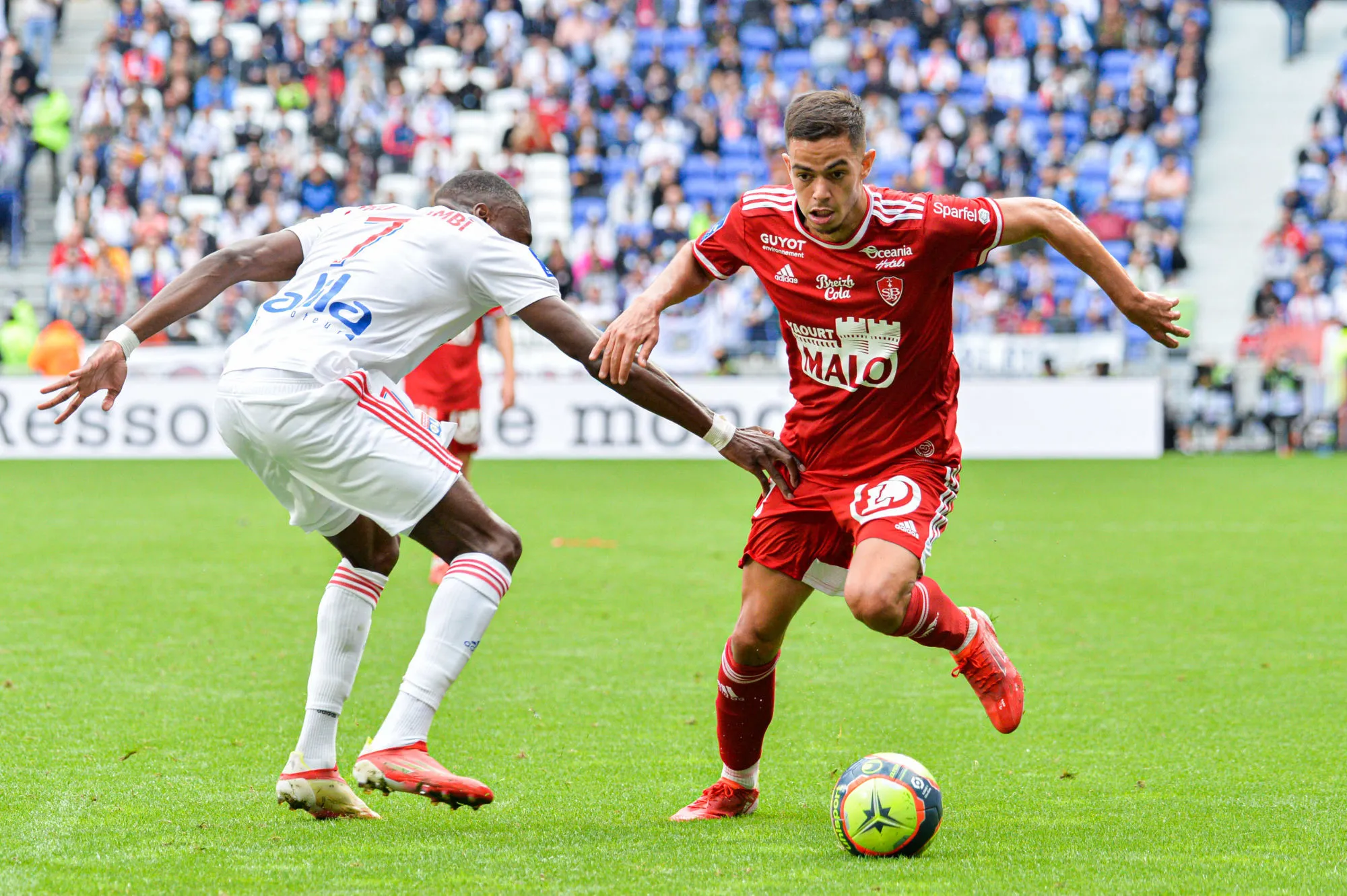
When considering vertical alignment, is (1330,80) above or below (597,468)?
above

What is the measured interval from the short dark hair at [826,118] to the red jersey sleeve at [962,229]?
1.06ft

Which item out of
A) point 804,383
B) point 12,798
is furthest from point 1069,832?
point 12,798

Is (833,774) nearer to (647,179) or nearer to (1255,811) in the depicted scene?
(1255,811)

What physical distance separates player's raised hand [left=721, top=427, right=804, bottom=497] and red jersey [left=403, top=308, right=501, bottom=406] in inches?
258

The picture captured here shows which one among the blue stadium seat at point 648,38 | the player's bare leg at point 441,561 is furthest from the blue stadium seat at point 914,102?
the player's bare leg at point 441,561

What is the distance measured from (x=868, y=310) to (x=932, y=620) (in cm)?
98

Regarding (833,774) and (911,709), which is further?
(911,709)

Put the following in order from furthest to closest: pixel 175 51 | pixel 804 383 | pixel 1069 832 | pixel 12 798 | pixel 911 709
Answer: pixel 175 51, pixel 911 709, pixel 804 383, pixel 12 798, pixel 1069 832

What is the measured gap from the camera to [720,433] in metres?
4.82

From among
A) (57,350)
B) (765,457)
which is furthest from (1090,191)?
(765,457)

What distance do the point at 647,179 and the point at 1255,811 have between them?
21.4 meters

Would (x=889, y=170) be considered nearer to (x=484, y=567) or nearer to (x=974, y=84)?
(x=974, y=84)

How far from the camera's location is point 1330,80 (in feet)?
93.5

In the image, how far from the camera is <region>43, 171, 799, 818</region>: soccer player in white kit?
177 inches
